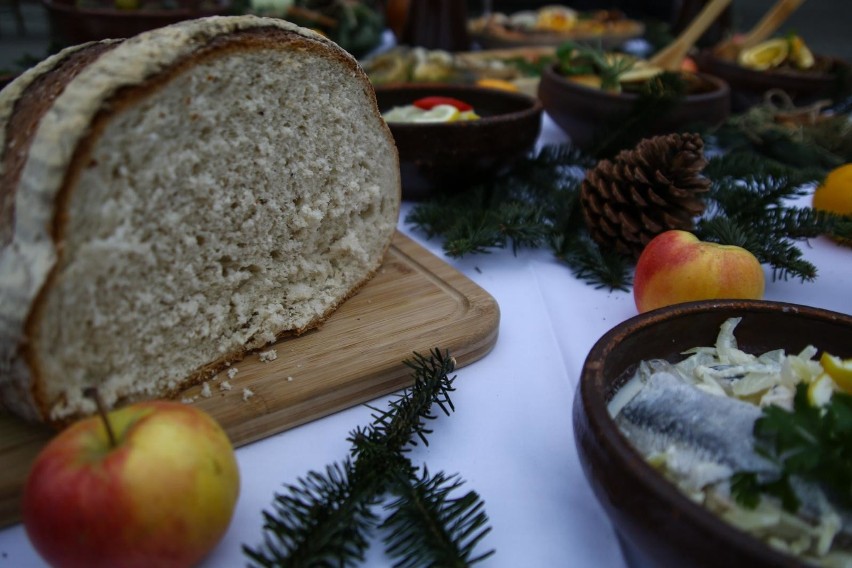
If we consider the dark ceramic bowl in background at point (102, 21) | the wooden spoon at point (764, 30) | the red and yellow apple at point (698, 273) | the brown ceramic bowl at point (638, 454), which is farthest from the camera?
the wooden spoon at point (764, 30)

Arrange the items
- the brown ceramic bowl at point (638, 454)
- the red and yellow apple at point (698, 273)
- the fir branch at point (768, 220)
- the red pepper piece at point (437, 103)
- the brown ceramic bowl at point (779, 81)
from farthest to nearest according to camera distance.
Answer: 1. the brown ceramic bowl at point (779, 81)
2. the red pepper piece at point (437, 103)
3. the fir branch at point (768, 220)
4. the red and yellow apple at point (698, 273)
5. the brown ceramic bowl at point (638, 454)

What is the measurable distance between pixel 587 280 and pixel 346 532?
108 centimetres

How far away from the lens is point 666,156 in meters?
1.63

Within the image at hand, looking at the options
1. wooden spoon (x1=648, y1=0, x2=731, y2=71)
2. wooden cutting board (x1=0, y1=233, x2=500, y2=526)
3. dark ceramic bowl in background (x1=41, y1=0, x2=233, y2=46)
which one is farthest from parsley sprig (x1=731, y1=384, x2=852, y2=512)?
dark ceramic bowl in background (x1=41, y1=0, x2=233, y2=46)

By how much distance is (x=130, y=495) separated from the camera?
0.74 meters

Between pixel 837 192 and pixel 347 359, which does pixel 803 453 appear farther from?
pixel 837 192

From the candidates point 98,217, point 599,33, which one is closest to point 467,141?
point 98,217

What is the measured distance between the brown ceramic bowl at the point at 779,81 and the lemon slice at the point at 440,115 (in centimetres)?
154

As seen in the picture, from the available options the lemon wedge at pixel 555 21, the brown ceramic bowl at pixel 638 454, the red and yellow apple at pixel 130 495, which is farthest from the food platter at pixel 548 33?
the red and yellow apple at pixel 130 495

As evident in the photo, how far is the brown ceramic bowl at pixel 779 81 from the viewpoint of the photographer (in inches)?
105

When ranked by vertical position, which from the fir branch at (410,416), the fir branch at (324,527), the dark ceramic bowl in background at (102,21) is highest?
the dark ceramic bowl in background at (102,21)

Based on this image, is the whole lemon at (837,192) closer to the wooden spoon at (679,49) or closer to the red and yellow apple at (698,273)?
the red and yellow apple at (698,273)

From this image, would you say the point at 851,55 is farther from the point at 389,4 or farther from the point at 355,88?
the point at 355,88

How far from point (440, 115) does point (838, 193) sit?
1242 mm
